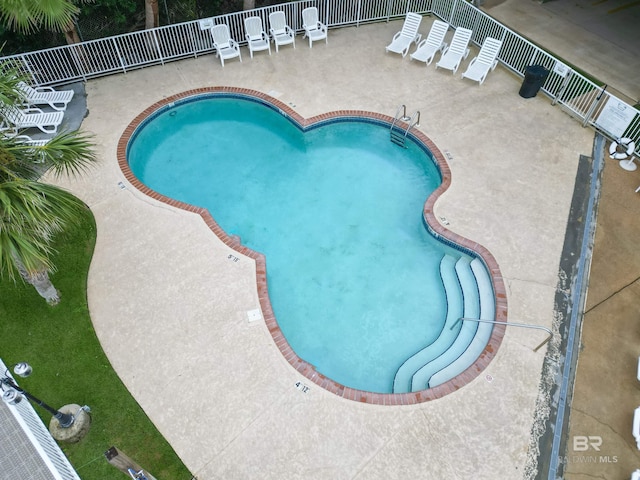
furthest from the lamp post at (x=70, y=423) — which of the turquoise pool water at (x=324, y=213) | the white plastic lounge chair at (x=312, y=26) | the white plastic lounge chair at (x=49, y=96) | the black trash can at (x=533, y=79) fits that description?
the black trash can at (x=533, y=79)

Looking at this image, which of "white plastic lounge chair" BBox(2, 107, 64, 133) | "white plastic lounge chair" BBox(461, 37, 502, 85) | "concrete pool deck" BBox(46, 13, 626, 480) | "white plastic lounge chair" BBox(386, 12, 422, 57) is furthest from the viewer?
"white plastic lounge chair" BBox(386, 12, 422, 57)

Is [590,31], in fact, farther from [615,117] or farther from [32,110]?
[32,110]

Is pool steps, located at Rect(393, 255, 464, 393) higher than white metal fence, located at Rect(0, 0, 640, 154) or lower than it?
lower

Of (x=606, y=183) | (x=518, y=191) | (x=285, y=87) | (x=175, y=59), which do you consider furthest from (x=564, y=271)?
(x=175, y=59)

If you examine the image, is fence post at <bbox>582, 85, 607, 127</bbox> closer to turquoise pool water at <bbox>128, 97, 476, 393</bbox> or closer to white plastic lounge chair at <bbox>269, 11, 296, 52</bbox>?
turquoise pool water at <bbox>128, 97, 476, 393</bbox>

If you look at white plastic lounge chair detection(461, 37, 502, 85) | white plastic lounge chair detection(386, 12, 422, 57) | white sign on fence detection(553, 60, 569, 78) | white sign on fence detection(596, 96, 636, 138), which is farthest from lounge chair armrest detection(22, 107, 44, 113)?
white sign on fence detection(596, 96, 636, 138)
